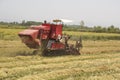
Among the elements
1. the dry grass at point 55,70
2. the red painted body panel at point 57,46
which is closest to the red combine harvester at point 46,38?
the red painted body panel at point 57,46

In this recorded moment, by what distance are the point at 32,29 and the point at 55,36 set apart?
1.48m

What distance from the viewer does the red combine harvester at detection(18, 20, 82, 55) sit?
16.5m

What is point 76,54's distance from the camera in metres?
18.6

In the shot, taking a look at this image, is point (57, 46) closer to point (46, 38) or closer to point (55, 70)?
point (46, 38)

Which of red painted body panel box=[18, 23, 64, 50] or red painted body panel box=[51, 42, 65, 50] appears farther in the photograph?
red painted body panel box=[51, 42, 65, 50]

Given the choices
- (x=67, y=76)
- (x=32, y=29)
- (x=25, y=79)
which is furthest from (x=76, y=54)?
(x=25, y=79)

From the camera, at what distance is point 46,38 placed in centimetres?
1731

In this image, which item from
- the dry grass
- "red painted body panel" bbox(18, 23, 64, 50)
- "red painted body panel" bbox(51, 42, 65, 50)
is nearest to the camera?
the dry grass

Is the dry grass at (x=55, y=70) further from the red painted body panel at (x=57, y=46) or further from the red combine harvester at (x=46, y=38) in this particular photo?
the red painted body panel at (x=57, y=46)

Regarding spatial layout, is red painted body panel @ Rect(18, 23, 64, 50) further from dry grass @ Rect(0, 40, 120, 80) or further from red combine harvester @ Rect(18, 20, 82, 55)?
dry grass @ Rect(0, 40, 120, 80)

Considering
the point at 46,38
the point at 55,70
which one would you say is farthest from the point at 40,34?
the point at 55,70

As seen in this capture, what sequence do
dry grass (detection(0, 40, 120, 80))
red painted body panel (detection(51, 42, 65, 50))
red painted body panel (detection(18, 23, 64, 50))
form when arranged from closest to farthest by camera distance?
1. dry grass (detection(0, 40, 120, 80))
2. red painted body panel (detection(18, 23, 64, 50))
3. red painted body panel (detection(51, 42, 65, 50))

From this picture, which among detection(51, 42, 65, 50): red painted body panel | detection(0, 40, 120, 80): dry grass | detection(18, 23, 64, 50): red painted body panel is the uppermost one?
detection(18, 23, 64, 50): red painted body panel

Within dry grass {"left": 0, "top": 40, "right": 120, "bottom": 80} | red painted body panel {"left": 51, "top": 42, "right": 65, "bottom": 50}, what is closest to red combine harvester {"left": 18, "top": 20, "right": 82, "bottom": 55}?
red painted body panel {"left": 51, "top": 42, "right": 65, "bottom": 50}
